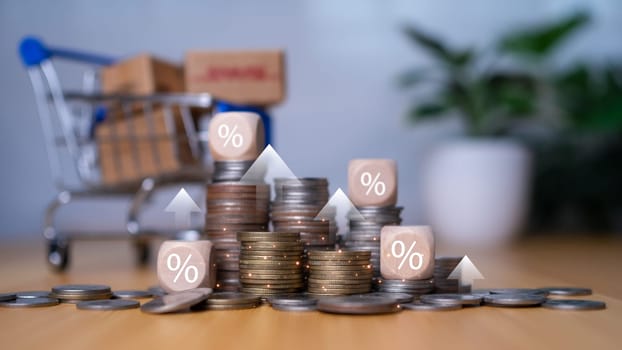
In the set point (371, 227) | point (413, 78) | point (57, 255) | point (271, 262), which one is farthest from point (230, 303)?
point (413, 78)

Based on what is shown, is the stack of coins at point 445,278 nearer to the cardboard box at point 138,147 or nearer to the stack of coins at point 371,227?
the stack of coins at point 371,227

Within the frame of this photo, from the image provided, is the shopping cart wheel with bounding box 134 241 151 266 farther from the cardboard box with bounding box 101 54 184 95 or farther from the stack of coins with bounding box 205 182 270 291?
the stack of coins with bounding box 205 182 270 291

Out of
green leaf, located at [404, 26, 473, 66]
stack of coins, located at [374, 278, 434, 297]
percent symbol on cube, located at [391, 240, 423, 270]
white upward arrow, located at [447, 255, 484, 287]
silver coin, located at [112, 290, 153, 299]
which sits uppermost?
green leaf, located at [404, 26, 473, 66]

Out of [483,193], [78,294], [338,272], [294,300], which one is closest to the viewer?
[294,300]

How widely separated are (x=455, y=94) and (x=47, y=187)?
10.1ft

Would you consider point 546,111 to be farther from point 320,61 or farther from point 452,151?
point 320,61

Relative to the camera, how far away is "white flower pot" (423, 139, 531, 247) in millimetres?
5375

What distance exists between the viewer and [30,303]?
2.03 meters

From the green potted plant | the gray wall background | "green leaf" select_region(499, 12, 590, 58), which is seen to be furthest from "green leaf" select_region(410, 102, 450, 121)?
the gray wall background

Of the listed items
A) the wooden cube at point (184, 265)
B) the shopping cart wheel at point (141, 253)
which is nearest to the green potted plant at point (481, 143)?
the shopping cart wheel at point (141, 253)

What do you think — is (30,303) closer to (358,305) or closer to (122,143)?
(358,305)

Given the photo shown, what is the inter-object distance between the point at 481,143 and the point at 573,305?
11.9ft

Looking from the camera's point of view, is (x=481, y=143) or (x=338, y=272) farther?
(x=481, y=143)

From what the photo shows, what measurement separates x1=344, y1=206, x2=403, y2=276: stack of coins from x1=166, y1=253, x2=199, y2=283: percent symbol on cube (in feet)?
1.41
